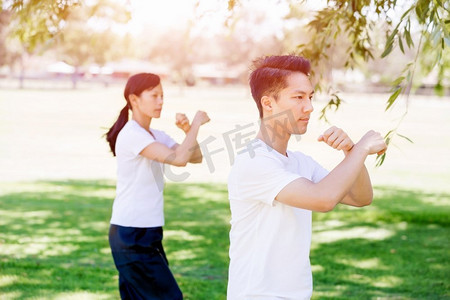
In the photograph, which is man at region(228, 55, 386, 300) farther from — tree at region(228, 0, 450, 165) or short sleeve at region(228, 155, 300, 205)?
tree at region(228, 0, 450, 165)

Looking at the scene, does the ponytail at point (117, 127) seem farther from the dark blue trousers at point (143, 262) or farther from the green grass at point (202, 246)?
the green grass at point (202, 246)

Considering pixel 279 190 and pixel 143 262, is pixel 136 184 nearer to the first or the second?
pixel 143 262

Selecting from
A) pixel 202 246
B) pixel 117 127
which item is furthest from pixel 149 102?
pixel 202 246

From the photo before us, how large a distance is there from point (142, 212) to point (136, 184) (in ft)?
0.65

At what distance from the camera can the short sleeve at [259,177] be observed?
2.71 meters

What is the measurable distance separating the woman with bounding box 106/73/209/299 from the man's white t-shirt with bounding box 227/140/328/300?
6.07 ft

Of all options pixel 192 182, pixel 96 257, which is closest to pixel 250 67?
pixel 96 257

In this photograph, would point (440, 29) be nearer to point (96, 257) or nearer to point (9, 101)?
point (96, 257)

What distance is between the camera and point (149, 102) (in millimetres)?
4926

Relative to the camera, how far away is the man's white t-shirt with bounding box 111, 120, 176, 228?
4.64 metres

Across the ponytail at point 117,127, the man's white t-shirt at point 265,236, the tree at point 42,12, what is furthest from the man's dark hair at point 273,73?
the tree at point 42,12

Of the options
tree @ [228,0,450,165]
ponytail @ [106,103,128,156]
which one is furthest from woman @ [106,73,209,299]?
tree @ [228,0,450,165]

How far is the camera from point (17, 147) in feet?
72.7

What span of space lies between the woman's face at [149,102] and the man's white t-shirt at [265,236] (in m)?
2.15
